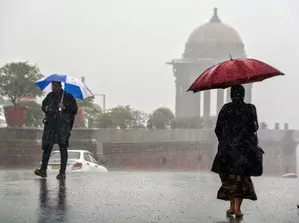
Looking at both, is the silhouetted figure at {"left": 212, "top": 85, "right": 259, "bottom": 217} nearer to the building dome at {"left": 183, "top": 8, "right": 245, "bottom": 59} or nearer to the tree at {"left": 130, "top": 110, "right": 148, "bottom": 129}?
the tree at {"left": 130, "top": 110, "right": 148, "bottom": 129}

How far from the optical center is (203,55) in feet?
285

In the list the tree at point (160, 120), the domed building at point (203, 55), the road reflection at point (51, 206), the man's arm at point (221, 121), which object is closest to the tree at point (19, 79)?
the road reflection at point (51, 206)

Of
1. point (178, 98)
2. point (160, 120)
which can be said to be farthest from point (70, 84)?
point (178, 98)

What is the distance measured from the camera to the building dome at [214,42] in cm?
8506

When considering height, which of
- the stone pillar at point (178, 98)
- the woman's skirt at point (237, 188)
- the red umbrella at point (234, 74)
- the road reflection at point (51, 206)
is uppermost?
the stone pillar at point (178, 98)

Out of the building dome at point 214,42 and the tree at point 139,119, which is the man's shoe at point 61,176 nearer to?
the tree at point 139,119

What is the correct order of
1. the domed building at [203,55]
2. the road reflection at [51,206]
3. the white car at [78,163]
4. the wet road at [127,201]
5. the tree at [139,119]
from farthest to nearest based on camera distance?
the domed building at [203,55] → the tree at [139,119] → the white car at [78,163] → the wet road at [127,201] → the road reflection at [51,206]

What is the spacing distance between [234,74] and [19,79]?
22.0 meters

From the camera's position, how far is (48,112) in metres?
15.0

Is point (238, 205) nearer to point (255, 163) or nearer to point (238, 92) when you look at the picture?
point (255, 163)

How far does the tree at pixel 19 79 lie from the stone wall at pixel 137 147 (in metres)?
1.51

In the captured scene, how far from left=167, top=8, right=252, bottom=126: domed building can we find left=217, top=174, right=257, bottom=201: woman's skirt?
70859mm

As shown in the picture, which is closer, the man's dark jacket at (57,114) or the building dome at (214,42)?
the man's dark jacket at (57,114)

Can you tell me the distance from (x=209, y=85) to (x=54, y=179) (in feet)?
18.4
